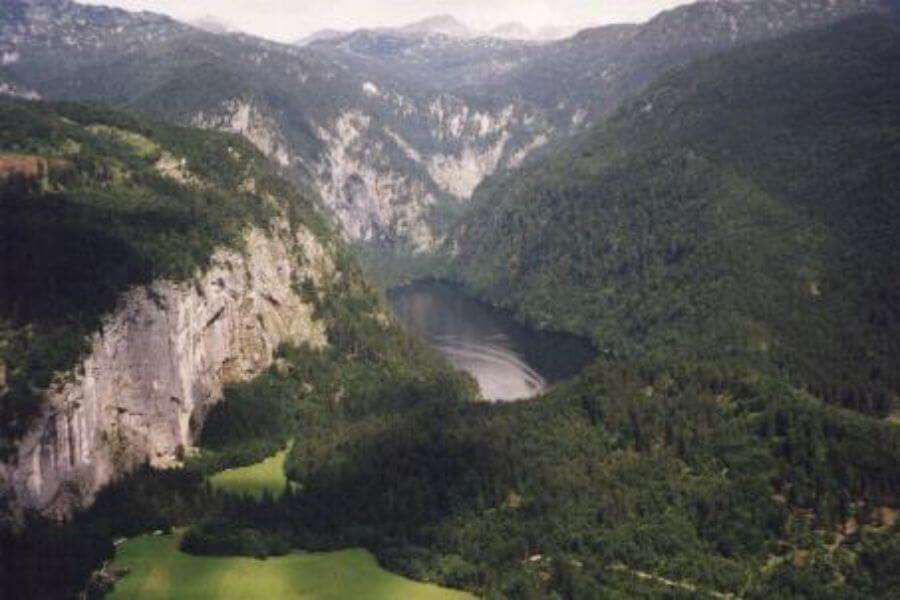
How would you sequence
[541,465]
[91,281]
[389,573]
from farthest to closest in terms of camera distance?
1. [91,281]
2. [541,465]
3. [389,573]

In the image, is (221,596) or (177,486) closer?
(221,596)

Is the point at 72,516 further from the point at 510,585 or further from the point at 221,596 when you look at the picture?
the point at 510,585

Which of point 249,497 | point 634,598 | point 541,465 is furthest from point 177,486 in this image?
point 634,598

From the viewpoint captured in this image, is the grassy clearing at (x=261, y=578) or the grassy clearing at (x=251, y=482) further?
the grassy clearing at (x=251, y=482)

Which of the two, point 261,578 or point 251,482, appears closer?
point 261,578

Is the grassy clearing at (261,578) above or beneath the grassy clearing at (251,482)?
beneath
